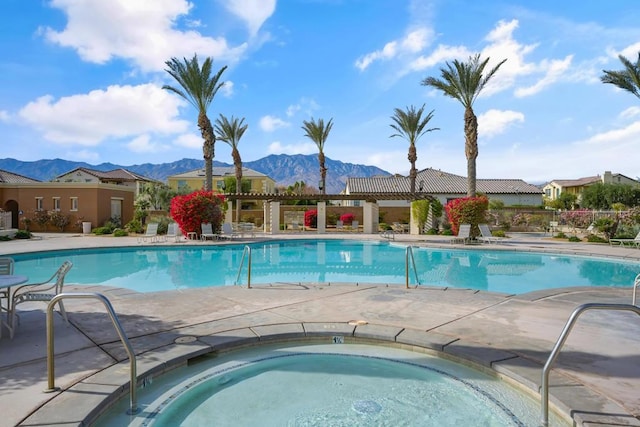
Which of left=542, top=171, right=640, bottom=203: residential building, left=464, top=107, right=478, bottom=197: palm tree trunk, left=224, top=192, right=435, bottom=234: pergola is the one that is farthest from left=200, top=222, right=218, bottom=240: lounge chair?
left=542, top=171, right=640, bottom=203: residential building

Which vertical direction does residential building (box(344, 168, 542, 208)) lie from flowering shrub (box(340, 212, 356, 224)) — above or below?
above

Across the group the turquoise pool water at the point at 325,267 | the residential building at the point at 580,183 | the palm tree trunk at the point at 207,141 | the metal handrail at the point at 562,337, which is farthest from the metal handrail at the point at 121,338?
the residential building at the point at 580,183

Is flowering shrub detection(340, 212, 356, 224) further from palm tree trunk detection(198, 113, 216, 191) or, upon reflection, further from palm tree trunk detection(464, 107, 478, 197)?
palm tree trunk detection(198, 113, 216, 191)

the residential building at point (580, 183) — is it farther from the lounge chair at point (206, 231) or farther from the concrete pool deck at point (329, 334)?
the concrete pool deck at point (329, 334)

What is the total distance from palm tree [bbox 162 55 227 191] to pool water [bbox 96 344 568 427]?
20723mm

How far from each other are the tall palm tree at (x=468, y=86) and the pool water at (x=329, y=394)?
1996cm

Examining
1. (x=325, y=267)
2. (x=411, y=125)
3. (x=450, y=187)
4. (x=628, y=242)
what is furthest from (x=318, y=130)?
(x=628, y=242)

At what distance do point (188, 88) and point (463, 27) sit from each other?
54.8 feet

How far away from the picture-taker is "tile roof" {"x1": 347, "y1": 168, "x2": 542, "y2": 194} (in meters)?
47.7

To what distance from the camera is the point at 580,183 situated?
65188mm

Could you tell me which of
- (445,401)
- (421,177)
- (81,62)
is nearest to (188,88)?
(81,62)

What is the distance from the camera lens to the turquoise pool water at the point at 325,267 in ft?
37.0

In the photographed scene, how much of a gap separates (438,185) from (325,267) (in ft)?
123

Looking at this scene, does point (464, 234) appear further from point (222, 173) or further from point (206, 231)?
point (222, 173)
